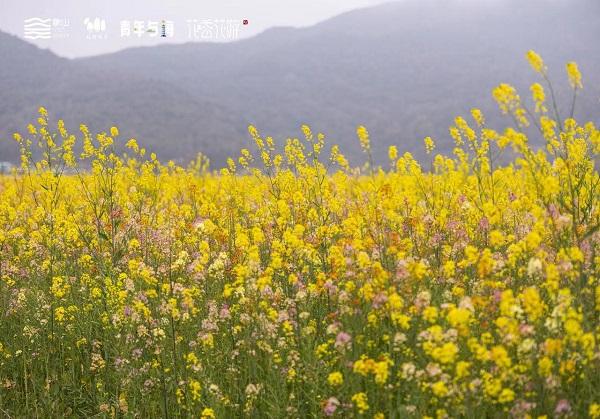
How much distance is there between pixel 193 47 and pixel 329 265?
339 feet

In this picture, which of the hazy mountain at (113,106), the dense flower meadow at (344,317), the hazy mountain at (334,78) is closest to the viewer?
the dense flower meadow at (344,317)

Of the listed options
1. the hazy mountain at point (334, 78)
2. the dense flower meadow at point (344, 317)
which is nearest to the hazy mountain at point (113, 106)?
the hazy mountain at point (334, 78)

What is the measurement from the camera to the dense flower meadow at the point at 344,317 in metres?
2.93

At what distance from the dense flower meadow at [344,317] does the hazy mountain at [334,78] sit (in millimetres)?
52996

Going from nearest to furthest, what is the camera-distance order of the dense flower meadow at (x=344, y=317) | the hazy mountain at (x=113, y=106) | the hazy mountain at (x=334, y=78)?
1. the dense flower meadow at (x=344, y=317)
2. the hazy mountain at (x=113, y=106)
3. the hazy mountain at (x=334, y=78)

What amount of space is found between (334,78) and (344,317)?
276 ft

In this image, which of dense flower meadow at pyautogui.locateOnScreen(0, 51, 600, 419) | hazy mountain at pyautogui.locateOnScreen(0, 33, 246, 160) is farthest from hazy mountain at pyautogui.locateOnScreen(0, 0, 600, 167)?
dense flower meadow at pyautogui.locateOnScreen(0, 51, 600, 419)

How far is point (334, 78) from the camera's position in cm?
8519

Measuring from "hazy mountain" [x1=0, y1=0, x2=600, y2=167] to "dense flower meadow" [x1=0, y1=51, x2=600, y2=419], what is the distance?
5300cm

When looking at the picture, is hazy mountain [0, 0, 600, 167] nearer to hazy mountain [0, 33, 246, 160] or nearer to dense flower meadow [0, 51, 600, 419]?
hazy mountain [0, 33, 246, 160]

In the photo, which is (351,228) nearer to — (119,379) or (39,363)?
(119,379)

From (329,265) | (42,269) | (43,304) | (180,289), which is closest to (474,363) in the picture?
(329,265)

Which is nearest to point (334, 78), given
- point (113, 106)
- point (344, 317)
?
point (113, 106)

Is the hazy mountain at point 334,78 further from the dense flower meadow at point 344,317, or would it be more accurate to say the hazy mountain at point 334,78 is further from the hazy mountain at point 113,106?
the dense flower meadow at point 344,317
